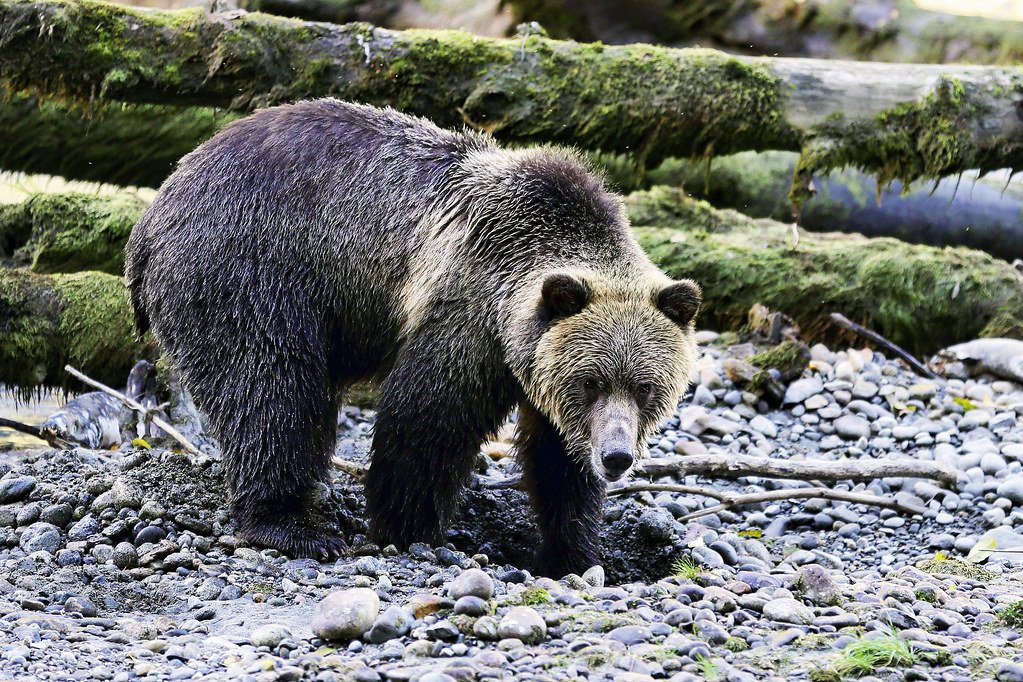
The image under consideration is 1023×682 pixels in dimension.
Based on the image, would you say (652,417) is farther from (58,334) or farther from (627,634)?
(58,334)

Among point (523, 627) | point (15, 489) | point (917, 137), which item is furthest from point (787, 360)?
point (15, 489)

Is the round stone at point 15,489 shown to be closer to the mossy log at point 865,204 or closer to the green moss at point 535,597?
the green moss at point 535,597

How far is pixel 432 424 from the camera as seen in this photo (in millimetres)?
6535

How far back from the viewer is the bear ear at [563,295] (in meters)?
6.23

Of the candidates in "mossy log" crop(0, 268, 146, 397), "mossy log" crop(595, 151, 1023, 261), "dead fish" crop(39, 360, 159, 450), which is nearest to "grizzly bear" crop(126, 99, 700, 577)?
"dead fish" crop(39, 360, 159, 450)

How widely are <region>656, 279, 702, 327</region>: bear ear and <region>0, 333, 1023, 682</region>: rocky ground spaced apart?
144 cm

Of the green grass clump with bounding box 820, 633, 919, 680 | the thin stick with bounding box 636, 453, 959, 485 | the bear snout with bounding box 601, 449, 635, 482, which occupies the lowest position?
the thin stick with bounding box 636, 453, 959, 485

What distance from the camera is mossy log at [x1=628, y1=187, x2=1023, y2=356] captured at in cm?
1216

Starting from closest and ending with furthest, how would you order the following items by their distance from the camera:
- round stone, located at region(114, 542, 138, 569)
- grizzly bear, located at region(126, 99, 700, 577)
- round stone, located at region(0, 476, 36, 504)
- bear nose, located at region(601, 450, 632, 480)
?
bear nose, located at region(601, 450, 632, 480)
round stone, located at region(114, 542, 138, 569)
grizzly bear, located at region(126, 99, 700, 577)
round stone, located at region(0, 476, 36, 504)

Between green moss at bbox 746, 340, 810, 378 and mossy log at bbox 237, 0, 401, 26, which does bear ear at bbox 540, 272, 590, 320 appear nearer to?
green moss at bbox 746, 340, 810, 378

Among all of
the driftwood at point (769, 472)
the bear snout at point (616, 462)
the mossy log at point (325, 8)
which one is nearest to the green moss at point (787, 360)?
the driftwood at point (769, 472)

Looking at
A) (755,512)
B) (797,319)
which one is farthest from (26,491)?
(797,319)

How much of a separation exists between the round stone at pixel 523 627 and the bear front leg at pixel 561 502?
7.02 feet

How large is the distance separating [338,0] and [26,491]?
1230cm
